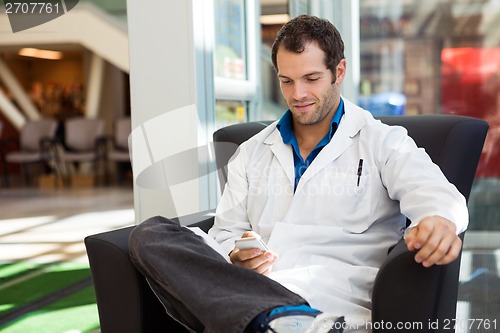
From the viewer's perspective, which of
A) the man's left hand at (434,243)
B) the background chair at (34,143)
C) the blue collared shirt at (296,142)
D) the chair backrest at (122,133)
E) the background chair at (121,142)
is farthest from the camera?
the background chair at (34,143)

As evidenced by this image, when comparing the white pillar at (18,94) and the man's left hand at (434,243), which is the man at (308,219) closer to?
the man's left hand at (434,243)

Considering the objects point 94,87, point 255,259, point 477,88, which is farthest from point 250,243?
point 94,87

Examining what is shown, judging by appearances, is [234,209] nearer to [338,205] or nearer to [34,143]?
[338,205]

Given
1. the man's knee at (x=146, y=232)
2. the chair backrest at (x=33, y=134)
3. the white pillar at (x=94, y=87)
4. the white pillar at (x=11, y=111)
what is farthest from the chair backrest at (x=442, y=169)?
the white pillar at (x=11, y=111)

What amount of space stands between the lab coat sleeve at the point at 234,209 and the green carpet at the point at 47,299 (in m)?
1.06

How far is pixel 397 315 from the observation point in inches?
56.9

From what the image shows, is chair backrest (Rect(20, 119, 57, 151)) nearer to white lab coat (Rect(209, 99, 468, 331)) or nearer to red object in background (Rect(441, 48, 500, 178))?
red object in background (Rect(441, 48, 500, 178))

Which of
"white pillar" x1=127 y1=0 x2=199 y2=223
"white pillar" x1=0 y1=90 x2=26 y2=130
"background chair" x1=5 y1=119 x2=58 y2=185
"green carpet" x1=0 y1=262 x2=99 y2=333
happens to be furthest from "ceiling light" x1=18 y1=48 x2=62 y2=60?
"white pillar" x1=127 y1=0 x2=199 y2=223

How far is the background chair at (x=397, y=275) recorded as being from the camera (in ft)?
4.69

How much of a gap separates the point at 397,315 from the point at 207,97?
1791 millimetres

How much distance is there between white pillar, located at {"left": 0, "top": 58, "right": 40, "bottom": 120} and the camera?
1145cm

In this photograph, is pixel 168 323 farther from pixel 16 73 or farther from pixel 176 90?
pixel 16 73

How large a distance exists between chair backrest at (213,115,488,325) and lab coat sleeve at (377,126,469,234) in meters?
0.13

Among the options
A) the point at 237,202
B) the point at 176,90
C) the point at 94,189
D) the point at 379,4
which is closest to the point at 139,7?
the point at 176,90
